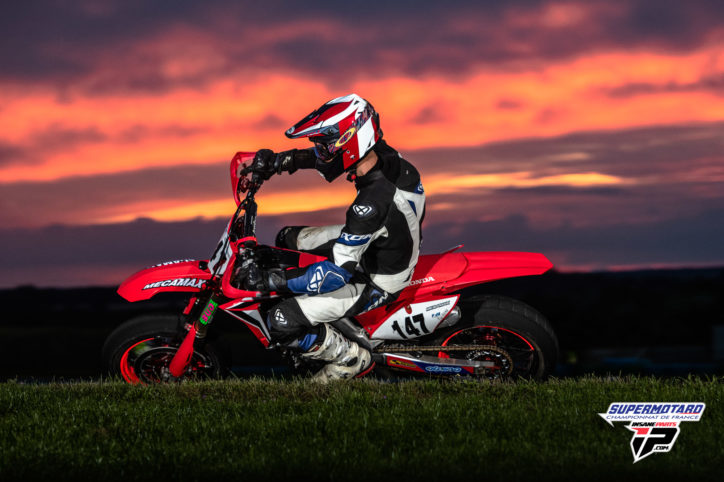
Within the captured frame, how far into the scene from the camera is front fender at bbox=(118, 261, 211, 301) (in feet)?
21.2

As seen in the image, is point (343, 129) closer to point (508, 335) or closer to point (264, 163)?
point (264, 163)

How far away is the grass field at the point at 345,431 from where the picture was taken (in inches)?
182

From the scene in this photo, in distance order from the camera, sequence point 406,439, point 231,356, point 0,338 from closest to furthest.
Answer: point 406,439, point 231,356, point 0,338

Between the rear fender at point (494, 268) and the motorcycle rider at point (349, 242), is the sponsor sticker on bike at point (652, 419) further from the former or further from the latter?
the motorcycle rider at point (349, 242)

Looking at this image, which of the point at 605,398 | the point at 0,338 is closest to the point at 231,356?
the point at 605,398

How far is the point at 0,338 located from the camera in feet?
63.3

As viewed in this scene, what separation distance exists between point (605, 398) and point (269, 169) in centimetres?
344

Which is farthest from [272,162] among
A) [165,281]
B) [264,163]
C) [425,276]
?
[425,276]

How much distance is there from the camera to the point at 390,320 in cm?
641

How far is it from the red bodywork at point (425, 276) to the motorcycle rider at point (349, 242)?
221 mm

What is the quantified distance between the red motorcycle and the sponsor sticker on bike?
1.01 metres

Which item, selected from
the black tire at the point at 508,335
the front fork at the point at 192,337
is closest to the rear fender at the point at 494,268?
the black tire at the point at 508,335

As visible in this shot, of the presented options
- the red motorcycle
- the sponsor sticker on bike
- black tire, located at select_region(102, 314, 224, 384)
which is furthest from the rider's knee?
the sponsor sticker on bike

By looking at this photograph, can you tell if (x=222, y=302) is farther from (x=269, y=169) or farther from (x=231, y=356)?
(x=269, y=169)
